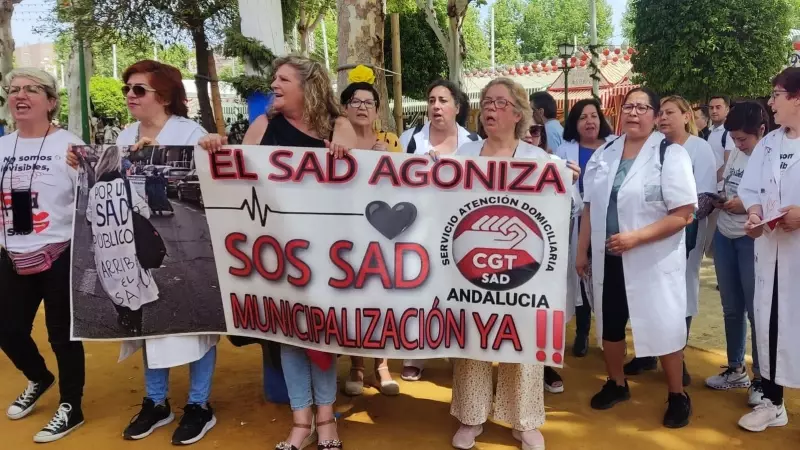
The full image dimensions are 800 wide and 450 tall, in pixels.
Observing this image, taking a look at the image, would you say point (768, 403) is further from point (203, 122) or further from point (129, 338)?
point (203, 122)

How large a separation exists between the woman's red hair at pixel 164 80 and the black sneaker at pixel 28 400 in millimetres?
1920

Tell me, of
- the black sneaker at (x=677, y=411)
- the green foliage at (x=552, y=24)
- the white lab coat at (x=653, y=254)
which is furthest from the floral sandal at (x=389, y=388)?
the green foliage at (x=552, y=24)

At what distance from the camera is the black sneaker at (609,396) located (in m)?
3.84

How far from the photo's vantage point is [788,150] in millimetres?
3287

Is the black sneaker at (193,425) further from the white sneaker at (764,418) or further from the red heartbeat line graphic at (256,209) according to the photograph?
the white sneaker at (764,418)

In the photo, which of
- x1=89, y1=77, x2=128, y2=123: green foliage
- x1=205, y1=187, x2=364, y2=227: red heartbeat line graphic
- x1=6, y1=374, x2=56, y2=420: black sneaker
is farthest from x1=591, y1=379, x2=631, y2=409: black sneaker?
x1=89, y1=77, x2=128, y2=123: green foliage

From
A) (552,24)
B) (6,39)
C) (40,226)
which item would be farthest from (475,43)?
(40,226)

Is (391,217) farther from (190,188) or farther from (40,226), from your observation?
(40,226)

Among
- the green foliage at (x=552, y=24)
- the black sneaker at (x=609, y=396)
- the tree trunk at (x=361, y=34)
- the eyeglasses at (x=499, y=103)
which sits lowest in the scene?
the black sneaker at (x=609, y=396)

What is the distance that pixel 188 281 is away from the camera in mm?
3381

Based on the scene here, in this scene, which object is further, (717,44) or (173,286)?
(717,44)

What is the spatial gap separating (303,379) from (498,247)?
46.9 inches

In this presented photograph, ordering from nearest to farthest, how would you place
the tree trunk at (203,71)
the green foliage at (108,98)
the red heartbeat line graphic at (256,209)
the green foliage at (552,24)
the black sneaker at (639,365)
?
the red heartbeat line graphic at (256,209)
the black sneaker at (639,365)
the tree trunk at (203,71)
the green foliage at (108,98)
the green foliage at (552,24)

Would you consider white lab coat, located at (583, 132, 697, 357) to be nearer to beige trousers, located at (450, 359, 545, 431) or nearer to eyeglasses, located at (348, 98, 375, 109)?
beige trousers, located at (450, 359, 545, 431)
